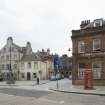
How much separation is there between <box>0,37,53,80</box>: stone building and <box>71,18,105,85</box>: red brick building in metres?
38.2

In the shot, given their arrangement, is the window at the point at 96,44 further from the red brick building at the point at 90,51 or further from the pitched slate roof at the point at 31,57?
the pitched slate roof at the point at 31,57

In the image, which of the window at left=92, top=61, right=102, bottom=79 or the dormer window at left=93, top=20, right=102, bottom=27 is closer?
the window at left=92, top=61, right=102, bottom=79

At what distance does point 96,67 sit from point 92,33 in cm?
513

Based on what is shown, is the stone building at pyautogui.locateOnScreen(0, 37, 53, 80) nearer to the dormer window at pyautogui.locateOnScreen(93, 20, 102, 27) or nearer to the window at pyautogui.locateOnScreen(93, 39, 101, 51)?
the dormer window at pyautogui.locateOnScreen(93, 20, 102, 27)

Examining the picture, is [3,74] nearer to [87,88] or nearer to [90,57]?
[90,57]

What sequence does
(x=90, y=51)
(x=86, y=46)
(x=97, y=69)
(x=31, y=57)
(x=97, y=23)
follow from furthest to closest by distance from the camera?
1. (x=31, y=57)
2. (x=97, y=23)
3. (x=86, y=46)
4. (x=90, y=51)
5. (x=97, y=69)

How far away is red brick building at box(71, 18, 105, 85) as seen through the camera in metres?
38.5

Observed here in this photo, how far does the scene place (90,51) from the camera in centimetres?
3966

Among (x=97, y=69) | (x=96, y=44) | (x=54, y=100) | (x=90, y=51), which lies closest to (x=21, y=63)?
(x=90, y=51)

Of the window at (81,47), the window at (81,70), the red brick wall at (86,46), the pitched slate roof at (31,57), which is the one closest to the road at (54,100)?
the red brick wall at (86,46)

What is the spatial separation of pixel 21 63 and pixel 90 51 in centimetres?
4444

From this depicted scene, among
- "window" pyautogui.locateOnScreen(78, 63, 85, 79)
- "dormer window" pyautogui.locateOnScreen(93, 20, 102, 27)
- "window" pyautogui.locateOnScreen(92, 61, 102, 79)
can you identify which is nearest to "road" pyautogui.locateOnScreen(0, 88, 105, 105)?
"window" pyautogui.locateOnScreen(92, 61, 102, 79)

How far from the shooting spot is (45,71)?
83688 mm

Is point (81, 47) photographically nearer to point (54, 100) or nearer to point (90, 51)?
point (90, 51)
